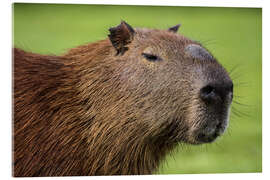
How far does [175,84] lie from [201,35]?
5.56ft

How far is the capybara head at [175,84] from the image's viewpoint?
2932 millimetres

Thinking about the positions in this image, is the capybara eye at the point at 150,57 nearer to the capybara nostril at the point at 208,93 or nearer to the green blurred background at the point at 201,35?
the capybara nostril at the point at 208,93

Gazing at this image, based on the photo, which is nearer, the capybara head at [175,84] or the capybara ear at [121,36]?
the capybara head at [175,84]

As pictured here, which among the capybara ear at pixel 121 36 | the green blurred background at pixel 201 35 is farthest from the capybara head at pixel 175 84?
the green blurred background at pixel 201 35

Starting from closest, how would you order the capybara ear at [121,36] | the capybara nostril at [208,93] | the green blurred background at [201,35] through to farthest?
the capybara nostril at [208,93]
the capybara ear at [121,36]
the green blurred background at [201,35]

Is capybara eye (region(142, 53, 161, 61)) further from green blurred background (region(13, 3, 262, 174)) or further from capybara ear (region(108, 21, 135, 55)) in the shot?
green blurred background (region(13, 3, 262, 174))

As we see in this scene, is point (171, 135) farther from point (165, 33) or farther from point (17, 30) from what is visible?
point (17, 30)

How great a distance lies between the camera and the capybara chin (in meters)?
2.96

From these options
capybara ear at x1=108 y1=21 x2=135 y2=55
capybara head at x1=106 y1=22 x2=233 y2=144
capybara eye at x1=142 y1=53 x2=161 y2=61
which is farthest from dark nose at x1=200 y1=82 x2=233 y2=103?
capybara ear at x1=108 y1=21 x2=135 y2=55

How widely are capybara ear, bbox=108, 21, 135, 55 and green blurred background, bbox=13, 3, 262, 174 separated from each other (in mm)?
581

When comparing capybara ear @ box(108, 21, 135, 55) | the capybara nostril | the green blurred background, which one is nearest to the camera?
the capybara nostril

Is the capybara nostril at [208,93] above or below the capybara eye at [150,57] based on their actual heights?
below

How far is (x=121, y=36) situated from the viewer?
307 cm

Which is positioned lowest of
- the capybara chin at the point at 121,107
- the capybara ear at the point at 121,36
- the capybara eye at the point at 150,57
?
the capybara chin at the point at 121,107
